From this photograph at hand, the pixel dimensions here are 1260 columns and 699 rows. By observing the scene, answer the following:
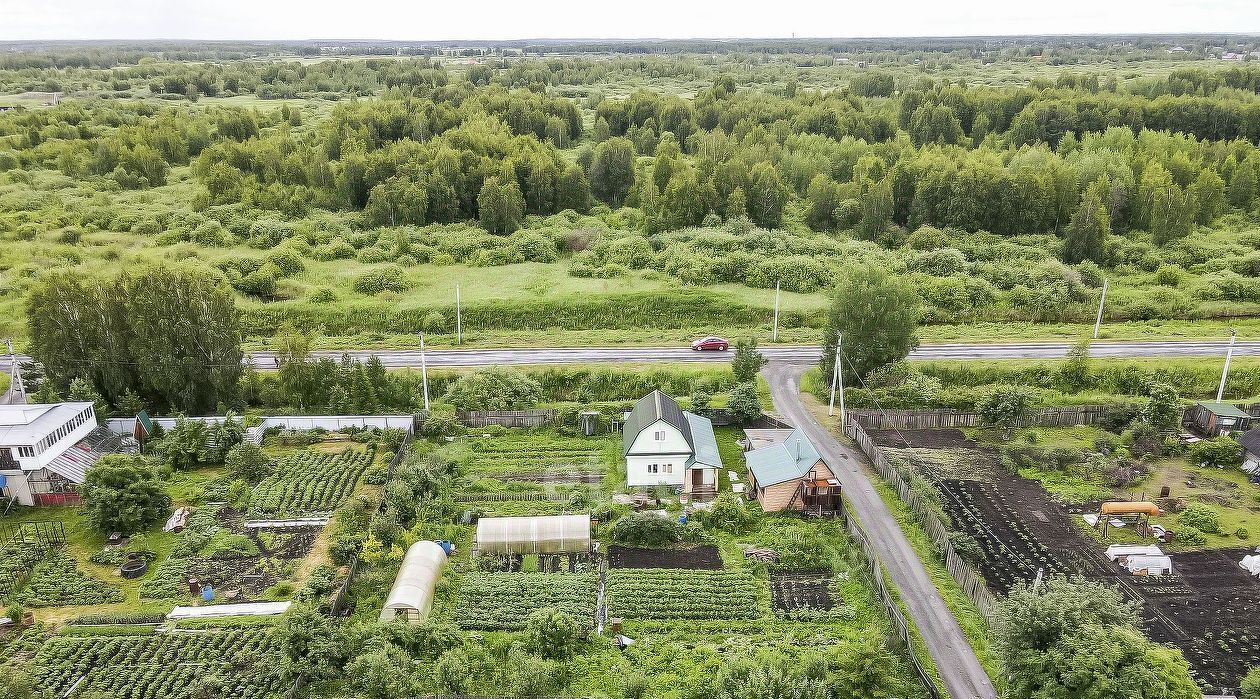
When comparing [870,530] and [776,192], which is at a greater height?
[776,192]

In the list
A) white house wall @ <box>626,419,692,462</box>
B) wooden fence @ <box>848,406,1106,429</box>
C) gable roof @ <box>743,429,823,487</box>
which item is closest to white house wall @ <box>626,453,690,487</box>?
white house wall @ <box>626,419,692,462</box>

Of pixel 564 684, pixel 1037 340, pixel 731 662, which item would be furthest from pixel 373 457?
pixel 1037 340

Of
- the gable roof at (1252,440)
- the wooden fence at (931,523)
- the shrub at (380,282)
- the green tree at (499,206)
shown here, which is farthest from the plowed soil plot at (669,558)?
the green tree at (499,206)

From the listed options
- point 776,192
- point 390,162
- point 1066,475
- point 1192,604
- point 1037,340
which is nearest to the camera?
point 1192,604

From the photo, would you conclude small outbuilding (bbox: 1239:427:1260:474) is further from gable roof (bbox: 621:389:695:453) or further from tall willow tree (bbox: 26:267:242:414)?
tall willow tree (bbox: 26:267:242:414)

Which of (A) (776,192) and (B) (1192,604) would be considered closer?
(B) (1192,604)

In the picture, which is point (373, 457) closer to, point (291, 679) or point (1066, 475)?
point (291, 679)

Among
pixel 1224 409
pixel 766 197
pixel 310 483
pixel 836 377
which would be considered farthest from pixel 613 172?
pixel 1224 409
